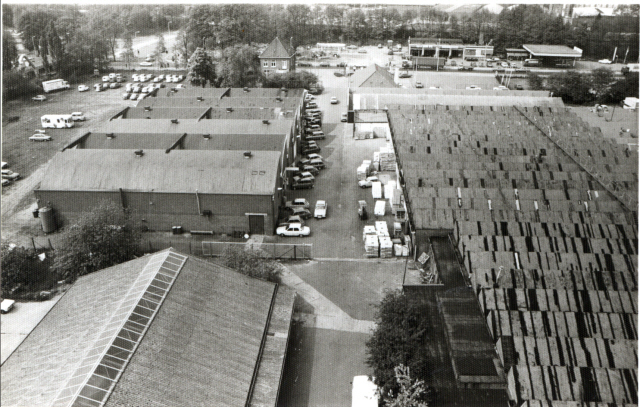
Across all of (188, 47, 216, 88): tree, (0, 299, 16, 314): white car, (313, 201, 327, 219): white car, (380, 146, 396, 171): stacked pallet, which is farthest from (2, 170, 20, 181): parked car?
(380, 146, 396, 171): stacked pallet

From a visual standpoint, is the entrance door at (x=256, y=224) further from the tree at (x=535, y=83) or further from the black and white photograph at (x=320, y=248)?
the tree at (x=535, y=83)

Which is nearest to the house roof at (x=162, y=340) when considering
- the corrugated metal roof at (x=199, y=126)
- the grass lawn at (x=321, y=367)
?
the grass lawn at (x=321, y=367)

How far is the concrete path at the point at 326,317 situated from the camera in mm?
27156

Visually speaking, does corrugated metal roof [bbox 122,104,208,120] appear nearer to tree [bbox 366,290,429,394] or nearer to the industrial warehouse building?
the industrial warehouse building

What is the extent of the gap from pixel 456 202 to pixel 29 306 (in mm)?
28413

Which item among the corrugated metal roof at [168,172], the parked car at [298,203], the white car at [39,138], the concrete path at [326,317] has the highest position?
the corrugated metal roof at [168,172]

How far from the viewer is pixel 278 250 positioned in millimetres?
33500

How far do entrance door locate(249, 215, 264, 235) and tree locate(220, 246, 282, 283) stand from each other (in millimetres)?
6990

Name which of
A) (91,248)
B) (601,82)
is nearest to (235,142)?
(91,248)

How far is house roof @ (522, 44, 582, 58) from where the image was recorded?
98.8 metres

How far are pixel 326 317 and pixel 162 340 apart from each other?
400 inches

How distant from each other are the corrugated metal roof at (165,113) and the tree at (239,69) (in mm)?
23014

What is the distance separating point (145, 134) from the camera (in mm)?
44594

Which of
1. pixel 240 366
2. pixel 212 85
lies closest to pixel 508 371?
pixel 240 366
